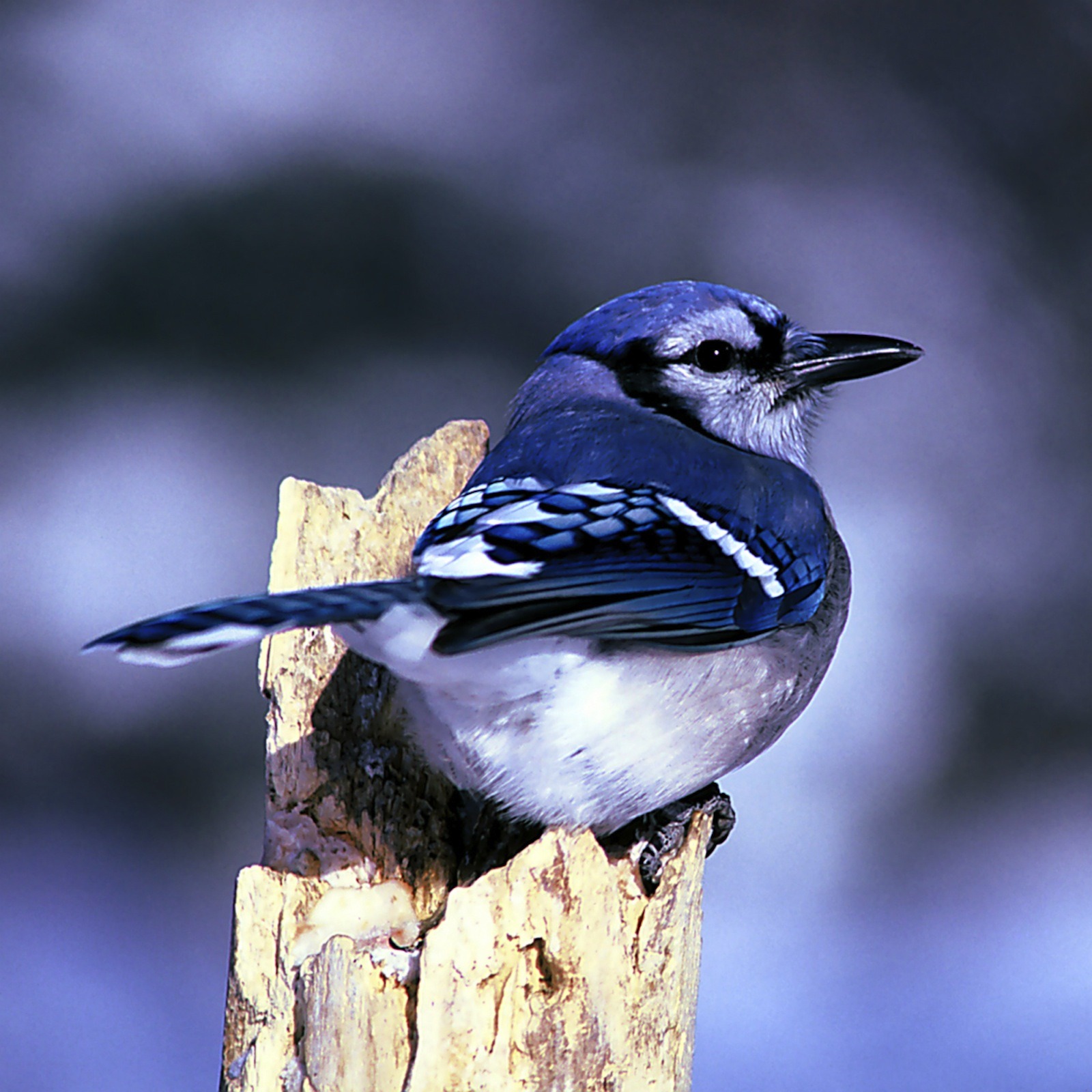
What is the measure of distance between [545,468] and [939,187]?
1.98m

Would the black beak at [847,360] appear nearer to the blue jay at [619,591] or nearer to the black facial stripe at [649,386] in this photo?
the blue jay at [619,591]

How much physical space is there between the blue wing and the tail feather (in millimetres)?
120

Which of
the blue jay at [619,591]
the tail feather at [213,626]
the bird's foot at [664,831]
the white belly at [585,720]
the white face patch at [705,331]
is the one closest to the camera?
the tail feather at [213,626]

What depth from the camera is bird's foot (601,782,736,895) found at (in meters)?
1.46

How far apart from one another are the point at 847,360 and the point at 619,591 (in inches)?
25.0

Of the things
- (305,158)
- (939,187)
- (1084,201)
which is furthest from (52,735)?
(1084,201)

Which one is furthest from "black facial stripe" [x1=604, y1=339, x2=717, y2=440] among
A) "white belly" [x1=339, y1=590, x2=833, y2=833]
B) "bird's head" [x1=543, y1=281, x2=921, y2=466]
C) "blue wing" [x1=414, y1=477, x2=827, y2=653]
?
"white belly" [x1=339, y1=590, x2=833, y2=833]

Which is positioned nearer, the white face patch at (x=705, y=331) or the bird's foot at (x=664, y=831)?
the bird's foot at (x=664, y=831)

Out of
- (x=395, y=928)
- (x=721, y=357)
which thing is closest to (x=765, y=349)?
(x=721, y=357)

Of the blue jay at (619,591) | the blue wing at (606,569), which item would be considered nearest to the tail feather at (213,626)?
the blue jay at (619,591)

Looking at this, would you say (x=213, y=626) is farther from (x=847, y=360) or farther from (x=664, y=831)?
(x=847, y=360)

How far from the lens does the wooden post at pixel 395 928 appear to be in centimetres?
121

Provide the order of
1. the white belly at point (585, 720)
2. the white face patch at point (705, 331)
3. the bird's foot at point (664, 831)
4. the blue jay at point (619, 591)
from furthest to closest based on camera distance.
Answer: the white face patch at point (705, 331)
the bird's foot at point (664, 831)
the white belly at point (585, 720)
the blue jay at point (619, 591)

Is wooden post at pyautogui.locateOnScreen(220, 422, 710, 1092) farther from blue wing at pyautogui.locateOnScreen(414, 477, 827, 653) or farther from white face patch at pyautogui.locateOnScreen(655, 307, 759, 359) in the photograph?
white face patch at pyautogui.locateOnScreen(655, 307, 759, 359)
